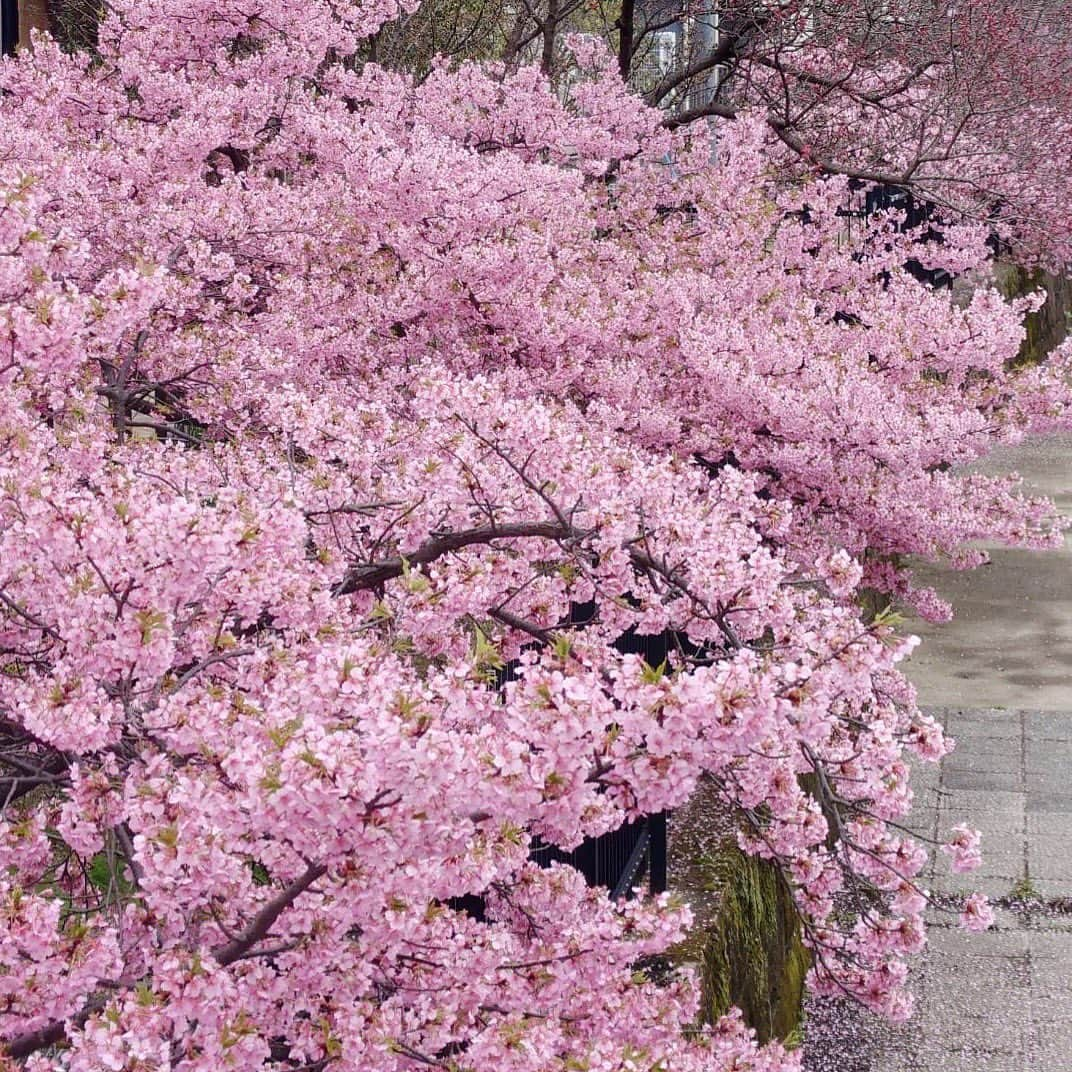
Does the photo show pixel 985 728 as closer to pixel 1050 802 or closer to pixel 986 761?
pixel 986 761

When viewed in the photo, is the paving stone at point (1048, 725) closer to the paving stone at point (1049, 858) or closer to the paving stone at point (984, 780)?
the paving stone at point (984, 780)

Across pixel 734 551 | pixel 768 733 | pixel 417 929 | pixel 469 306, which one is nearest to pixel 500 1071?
pixel 417 929

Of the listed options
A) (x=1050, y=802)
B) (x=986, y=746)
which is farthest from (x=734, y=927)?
(x=986, y=746)

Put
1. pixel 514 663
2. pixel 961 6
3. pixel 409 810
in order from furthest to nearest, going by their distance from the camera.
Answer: pixel 961 6, pixel 514 663, pixel 409 810

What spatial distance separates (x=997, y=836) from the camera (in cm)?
727

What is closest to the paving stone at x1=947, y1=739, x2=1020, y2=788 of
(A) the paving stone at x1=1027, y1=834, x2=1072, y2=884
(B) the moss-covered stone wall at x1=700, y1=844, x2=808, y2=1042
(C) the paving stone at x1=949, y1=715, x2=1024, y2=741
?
(C) the paving stone at x1=949, y1=715, x2=1024, y2=741

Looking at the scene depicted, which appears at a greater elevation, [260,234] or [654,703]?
[260,234]

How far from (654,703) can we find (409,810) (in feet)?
1.28

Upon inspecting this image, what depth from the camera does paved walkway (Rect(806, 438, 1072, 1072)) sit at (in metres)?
5.70

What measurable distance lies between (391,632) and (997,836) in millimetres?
4652

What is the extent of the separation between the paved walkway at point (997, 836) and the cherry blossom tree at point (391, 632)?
1075mm

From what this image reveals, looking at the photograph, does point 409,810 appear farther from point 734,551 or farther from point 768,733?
point 734,551

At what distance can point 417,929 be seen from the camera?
2.79 meters

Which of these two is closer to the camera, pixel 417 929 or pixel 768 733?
pixel 768 733
